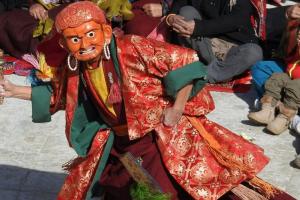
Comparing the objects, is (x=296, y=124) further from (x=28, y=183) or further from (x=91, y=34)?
(x=91, y=34)

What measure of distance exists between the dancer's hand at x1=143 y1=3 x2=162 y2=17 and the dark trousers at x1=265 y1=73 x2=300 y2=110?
1.25 m

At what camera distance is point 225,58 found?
5906 millimetres

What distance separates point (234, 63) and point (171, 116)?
2.46 metres

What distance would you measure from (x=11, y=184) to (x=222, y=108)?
1734mm

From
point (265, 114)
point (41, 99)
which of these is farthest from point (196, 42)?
point (41, 99)

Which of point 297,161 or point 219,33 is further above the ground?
point 219,33

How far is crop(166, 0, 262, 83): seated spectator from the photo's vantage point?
18.8ft

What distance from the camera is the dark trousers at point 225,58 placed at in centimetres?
582

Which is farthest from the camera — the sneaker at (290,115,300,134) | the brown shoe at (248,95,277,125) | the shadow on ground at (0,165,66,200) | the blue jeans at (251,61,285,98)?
the blue jeans at (251,61,285,98)

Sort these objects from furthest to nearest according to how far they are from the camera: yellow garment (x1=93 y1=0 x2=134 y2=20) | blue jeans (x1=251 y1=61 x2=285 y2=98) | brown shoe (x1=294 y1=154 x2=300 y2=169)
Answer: yellow garment (x1=93 y1=0 x2=134 y2=20) < blue jeans (x1=251 y1=61 x2=285 y2=98) < brown shoe (x1=294 y1=154 x2=300 y2=169)

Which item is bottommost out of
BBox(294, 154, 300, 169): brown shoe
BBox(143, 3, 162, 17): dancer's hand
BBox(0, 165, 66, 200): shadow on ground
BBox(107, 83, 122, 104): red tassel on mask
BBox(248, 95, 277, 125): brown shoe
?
BBox(0, 165, 66, 200): shadow on ground

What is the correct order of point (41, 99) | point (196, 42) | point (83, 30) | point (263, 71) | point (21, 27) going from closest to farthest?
1. point (83, 30)
2. point (41, 99)
3. point (263, 71)
4. point (196, 42)
5. point (21, 27)

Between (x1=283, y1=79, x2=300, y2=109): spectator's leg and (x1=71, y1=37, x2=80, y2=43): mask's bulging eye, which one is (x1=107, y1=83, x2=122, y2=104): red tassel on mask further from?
(x1=283, y1=79, x2=300, y2=109): spectator's leg

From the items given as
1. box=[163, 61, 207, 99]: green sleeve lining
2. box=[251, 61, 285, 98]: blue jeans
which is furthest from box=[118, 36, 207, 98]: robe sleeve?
box=[251, 61, 285, 98]: blue jeans
